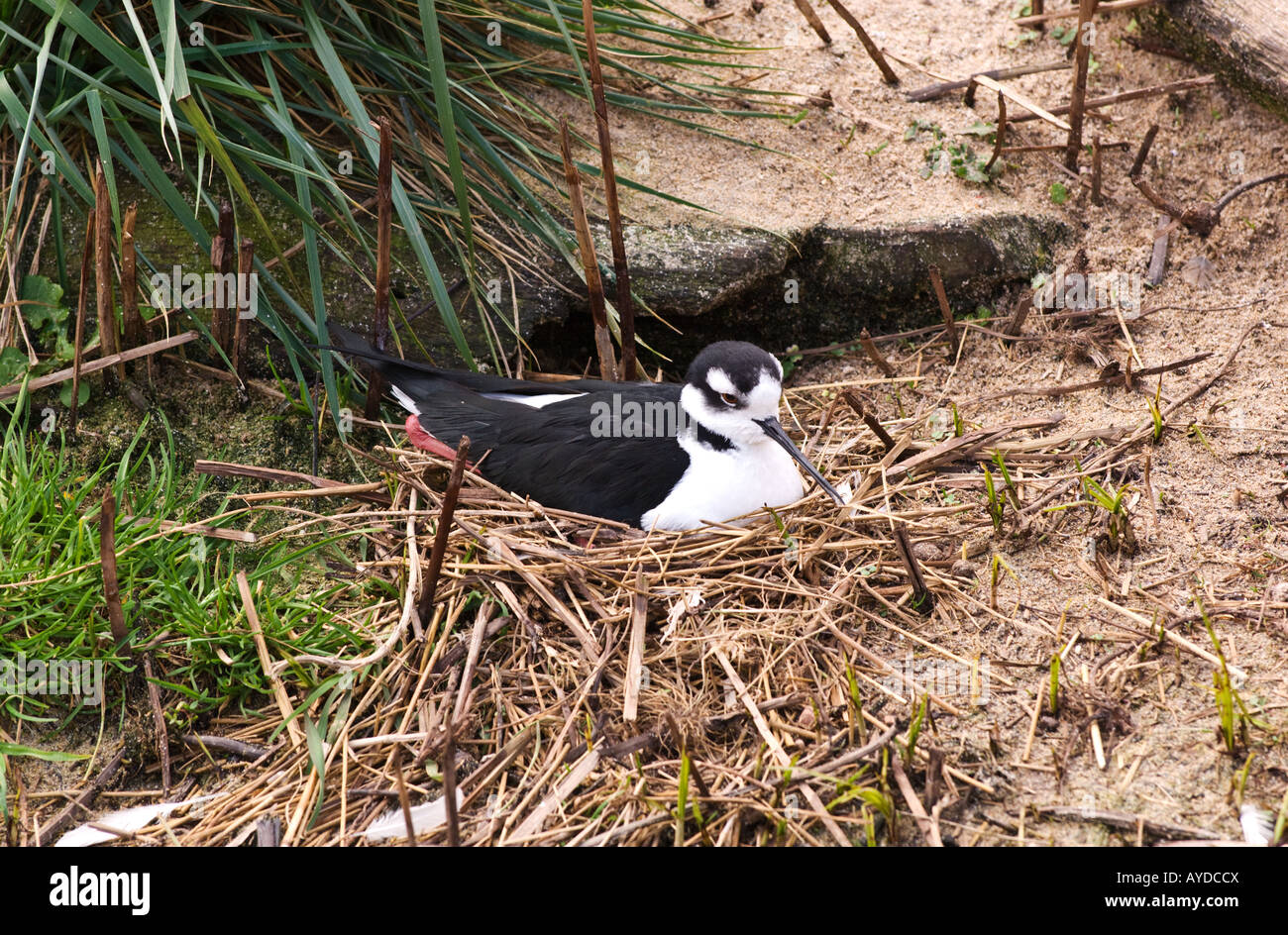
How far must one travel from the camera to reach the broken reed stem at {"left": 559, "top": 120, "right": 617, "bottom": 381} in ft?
12.4

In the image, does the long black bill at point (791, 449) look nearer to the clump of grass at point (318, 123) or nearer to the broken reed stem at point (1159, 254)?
the clump of grass at point (318, 123)

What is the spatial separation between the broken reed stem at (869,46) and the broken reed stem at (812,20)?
0.10m

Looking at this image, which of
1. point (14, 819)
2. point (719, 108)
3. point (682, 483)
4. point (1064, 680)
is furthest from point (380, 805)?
→ point (719, 108)

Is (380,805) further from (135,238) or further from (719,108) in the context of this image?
(719,108)

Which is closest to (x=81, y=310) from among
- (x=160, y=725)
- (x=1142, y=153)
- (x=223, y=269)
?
(x=223, y=269)

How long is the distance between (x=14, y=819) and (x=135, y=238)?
2186 mm

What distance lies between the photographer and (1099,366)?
4113 mm

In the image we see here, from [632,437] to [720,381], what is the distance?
1.41 ft

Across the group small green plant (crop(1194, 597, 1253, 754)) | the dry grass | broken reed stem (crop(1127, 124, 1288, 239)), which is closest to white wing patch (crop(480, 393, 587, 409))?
the dry grass

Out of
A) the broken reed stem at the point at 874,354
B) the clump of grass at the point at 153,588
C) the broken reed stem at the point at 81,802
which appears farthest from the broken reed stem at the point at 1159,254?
the broken reed stem at the point at 81,802

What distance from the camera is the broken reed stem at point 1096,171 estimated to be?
4.49 meters

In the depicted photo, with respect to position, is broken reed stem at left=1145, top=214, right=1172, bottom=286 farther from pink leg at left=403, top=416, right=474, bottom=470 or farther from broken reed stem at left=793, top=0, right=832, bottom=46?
pink leg at left=403, top=416, right=474, bottom=470

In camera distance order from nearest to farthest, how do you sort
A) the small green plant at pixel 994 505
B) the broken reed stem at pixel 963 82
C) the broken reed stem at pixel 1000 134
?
1. the small green plant at pixel 994 505
2. the broken reed stem at pixel 1000 134
3. the broken reed stem at pixel 963 82

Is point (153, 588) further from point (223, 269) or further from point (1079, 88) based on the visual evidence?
point (1079, 88)
